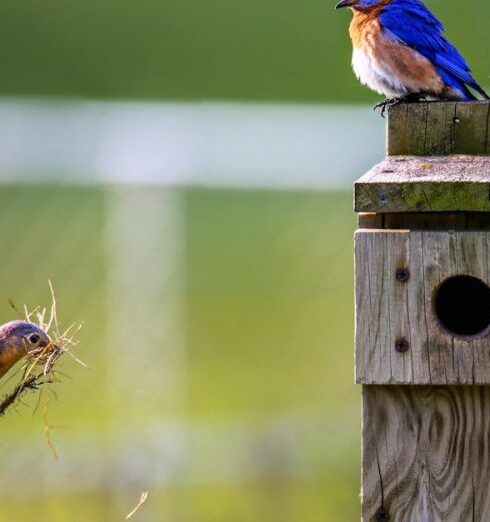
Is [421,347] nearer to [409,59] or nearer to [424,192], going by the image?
[424,192]

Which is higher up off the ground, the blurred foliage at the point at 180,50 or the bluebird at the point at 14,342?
the blurred foliage at the point at 180,50

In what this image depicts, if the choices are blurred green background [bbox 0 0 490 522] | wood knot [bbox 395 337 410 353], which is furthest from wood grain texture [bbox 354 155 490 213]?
blurred green background [bbox 0 0 490 522]

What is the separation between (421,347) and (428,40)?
2148mm

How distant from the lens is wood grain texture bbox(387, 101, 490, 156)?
3367 mm

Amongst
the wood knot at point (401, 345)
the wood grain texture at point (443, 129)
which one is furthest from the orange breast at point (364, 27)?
the wood knot at point (401, 345)

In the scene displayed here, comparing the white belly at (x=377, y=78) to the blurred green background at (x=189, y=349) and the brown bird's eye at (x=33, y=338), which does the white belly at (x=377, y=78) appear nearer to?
the brown bird's eye at (x=33, y=338)

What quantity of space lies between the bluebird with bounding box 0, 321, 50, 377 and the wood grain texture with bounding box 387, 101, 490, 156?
100 centimetres

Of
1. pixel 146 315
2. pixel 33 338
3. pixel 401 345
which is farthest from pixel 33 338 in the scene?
pixel 146 315

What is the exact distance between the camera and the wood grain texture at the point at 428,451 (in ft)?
10.0

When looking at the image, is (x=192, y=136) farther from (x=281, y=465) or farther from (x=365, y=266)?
(x=365, y=266)

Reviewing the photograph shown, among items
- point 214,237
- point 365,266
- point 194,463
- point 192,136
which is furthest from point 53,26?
point 365,266

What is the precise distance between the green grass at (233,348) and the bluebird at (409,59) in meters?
2.52

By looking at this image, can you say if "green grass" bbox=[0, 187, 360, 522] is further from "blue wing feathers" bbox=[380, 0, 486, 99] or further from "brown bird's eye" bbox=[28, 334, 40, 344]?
"brown bird's eye" bbox=[28, 334, 40, 344]

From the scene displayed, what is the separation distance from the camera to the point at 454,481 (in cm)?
306
